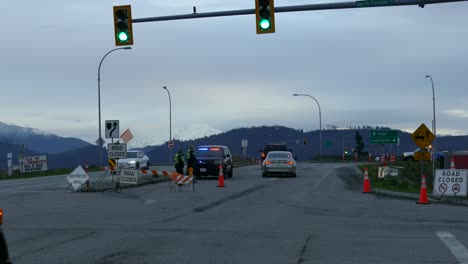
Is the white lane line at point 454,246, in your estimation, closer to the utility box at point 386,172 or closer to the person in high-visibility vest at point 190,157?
the utility box at point 386,172

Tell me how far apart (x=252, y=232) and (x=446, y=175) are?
10.6 m

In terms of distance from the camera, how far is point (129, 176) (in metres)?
26.4

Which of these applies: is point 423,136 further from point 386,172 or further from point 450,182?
point 386,172

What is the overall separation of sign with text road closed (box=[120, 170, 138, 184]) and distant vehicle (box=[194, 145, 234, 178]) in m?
9.08

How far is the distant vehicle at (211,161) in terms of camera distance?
117ft

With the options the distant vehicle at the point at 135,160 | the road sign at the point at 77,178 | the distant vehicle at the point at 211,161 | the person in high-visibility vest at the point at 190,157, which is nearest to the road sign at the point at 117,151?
the road sign at the point at 77,178

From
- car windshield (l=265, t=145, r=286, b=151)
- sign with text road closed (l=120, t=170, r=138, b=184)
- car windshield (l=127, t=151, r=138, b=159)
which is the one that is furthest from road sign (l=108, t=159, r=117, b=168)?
car windshield (l=265, t=145, r=286, b=151)

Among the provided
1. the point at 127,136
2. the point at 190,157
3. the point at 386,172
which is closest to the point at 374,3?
the point at 127,136

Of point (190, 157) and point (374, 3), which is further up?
point (374, 3)

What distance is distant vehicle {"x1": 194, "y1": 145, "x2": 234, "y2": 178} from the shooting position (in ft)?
117

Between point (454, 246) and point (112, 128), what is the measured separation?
18.3m

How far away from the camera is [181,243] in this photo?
1170 centimetres

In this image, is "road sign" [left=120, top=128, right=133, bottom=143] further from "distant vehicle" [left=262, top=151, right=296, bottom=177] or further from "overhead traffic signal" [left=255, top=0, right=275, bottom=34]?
"overhead traffic signal" [left=255, top=0, right=275, bottom=34]

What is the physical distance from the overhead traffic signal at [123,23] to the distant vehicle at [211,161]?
56.6ft
